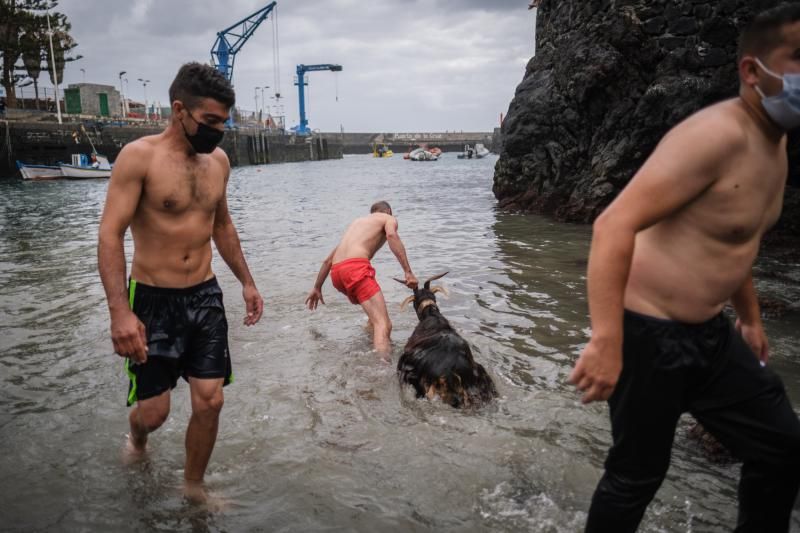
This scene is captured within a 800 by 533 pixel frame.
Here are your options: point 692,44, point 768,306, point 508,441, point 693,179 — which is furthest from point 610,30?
point 693,179

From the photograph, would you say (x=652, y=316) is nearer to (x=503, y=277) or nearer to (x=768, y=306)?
(x=768, y=306)

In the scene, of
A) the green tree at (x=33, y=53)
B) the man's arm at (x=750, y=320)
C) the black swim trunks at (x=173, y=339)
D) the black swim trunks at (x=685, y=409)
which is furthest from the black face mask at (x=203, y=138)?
the green tree at (x=33, y=53)

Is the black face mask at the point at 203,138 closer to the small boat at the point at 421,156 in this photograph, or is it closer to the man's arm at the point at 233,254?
the man's arm at the point at 233,254

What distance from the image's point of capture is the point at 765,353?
257 cm

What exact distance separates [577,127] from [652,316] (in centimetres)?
1447

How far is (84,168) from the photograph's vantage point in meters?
37.6

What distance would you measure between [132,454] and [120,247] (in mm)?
1603

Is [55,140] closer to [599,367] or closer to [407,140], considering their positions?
[599,367]

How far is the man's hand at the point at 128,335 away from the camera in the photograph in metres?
2.80

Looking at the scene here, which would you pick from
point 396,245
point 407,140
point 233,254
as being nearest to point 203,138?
point 233,254

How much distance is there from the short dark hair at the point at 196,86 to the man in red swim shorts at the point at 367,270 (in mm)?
3117

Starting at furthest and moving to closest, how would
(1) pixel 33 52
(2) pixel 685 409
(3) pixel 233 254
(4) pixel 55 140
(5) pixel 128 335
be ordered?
1. (1) pixel 33 52
2. (4) pixel 55 140
3. (3) pixel 233 254
4. (5) pixel 128 335
5. (2) pixel 685 409

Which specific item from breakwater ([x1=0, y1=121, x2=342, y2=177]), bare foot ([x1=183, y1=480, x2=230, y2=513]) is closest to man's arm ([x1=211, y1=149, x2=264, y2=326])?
bare foot ([x1=183, y1=480, x2=230, y2=513])

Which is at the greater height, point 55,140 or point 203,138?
point 55,140
